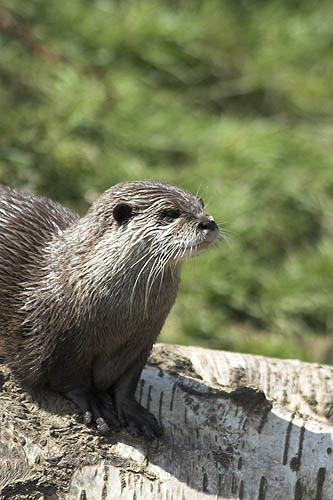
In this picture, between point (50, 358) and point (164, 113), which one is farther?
point (164, 113)

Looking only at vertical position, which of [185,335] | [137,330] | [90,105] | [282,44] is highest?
[282,44]

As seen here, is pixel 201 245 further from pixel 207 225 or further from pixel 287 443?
pixel 287 443

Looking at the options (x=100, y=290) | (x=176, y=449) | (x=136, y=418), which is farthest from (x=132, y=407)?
(x=100, y=290)

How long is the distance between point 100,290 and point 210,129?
9.22ft

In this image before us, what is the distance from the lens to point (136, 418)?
8.11 ft

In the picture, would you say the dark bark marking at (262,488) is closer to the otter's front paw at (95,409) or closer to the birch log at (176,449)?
the birch log at (176,449)

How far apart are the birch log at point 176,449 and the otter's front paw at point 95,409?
1.2 inches

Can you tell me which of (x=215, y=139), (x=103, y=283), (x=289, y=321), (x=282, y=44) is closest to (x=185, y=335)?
(x=289, y=321)

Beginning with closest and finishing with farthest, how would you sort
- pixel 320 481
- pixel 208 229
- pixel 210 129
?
pixel 208 229 → pixel 320 481 → pixel 210 129

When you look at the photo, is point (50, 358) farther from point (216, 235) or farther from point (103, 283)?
point (216, 235)

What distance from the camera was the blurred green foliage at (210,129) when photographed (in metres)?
4.24

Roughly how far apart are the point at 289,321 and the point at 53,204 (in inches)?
74.7

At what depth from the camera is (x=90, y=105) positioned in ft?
15.7

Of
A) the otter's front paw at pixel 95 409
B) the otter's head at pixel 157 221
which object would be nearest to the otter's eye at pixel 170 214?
the otter's head at pixel 157 221
